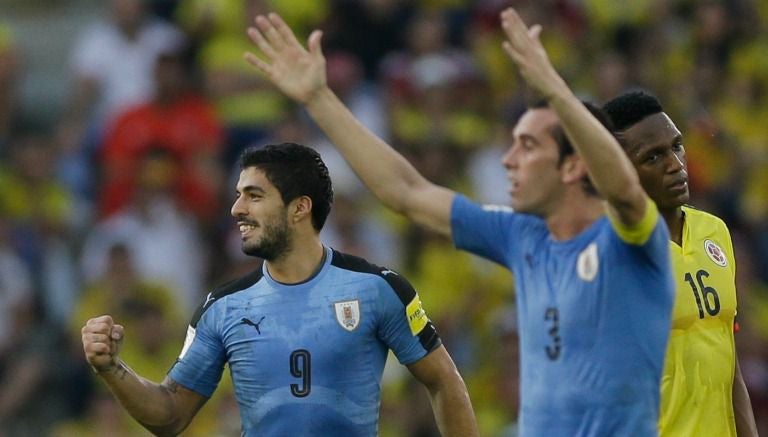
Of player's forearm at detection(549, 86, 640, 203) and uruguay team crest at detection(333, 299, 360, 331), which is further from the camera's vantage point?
uruguay team crest at detection(333, 299, 360, 331)

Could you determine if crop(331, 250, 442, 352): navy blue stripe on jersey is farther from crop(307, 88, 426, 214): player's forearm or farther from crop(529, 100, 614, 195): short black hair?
crop(529, 100, 614, 195): short black hair

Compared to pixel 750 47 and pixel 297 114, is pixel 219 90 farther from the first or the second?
pixel 750 47

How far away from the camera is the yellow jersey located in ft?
21.3

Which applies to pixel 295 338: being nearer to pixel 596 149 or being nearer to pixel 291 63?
pixel 291 63

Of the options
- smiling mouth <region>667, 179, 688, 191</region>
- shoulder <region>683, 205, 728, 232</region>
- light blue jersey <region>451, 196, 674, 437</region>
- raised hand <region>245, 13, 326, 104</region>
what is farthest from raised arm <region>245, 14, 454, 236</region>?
shoulder <region>683, 205, 728, 232</region>

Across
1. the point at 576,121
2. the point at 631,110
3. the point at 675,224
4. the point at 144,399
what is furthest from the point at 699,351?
the point at 144,399

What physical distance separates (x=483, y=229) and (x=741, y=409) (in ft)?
5.80

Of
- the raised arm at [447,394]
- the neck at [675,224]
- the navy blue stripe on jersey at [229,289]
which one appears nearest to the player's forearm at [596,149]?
the neck at [675,224]

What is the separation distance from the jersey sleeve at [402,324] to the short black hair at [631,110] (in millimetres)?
1135

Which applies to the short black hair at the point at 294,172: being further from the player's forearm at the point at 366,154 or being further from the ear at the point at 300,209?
the player's forearm at the point at 366,154

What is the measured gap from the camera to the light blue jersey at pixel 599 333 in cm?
554

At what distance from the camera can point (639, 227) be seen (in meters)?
5.41

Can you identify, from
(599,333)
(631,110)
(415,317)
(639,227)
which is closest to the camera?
(639,227)

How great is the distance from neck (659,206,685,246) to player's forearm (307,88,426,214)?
1.44 meters
